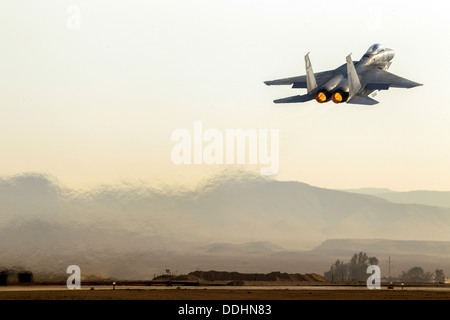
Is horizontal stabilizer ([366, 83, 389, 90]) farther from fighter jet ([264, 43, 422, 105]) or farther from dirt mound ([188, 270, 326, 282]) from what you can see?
dirt mound ([188, 270, 326, 282])

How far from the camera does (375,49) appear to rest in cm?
8488

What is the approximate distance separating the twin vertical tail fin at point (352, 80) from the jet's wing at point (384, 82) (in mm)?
4890

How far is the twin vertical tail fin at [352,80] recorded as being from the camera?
7181 cm

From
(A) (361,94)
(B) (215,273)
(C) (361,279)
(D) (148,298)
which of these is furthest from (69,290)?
(C) (361,279)

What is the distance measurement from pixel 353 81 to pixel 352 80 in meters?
0.23

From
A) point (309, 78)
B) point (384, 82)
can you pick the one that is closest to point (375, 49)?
point (384, 82)

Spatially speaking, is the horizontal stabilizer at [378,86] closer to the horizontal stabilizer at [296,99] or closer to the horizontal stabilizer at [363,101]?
the horizontal stabilizer at [363,101]

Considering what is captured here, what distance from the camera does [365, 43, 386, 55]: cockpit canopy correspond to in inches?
3326

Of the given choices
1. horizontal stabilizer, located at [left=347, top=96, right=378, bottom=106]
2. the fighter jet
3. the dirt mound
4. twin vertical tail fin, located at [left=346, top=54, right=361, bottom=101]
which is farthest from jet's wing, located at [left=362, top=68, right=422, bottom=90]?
the dirt mound

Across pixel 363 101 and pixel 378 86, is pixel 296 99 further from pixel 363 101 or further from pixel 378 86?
pixel 378 86

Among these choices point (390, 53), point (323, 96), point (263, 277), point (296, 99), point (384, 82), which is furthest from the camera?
point (263, 277)
